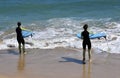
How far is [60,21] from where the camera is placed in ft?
74.6

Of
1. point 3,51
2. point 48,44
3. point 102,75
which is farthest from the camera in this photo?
point 48,44

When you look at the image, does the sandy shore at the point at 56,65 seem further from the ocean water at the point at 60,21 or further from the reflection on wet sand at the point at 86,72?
the ocean water at the point at 60,21

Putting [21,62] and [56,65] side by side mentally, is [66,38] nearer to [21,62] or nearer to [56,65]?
[21,62]

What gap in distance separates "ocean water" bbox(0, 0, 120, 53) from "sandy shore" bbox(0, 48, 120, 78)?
121 cm

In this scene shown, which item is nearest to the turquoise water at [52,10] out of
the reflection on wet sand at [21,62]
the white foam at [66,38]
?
the white foam at [66,38]

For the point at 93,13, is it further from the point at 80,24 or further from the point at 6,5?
the point at 6,5

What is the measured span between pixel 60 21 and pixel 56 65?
993cm

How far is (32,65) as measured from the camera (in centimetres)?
1310

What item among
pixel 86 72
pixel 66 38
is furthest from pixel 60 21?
pixel 86 72

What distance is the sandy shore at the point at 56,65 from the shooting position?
12.0m

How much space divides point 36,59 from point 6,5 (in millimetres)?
16564

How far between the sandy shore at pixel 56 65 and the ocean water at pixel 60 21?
121 cm

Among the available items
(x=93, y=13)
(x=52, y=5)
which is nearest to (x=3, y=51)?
(x=93, y=13)

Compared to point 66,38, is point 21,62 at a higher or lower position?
lower
